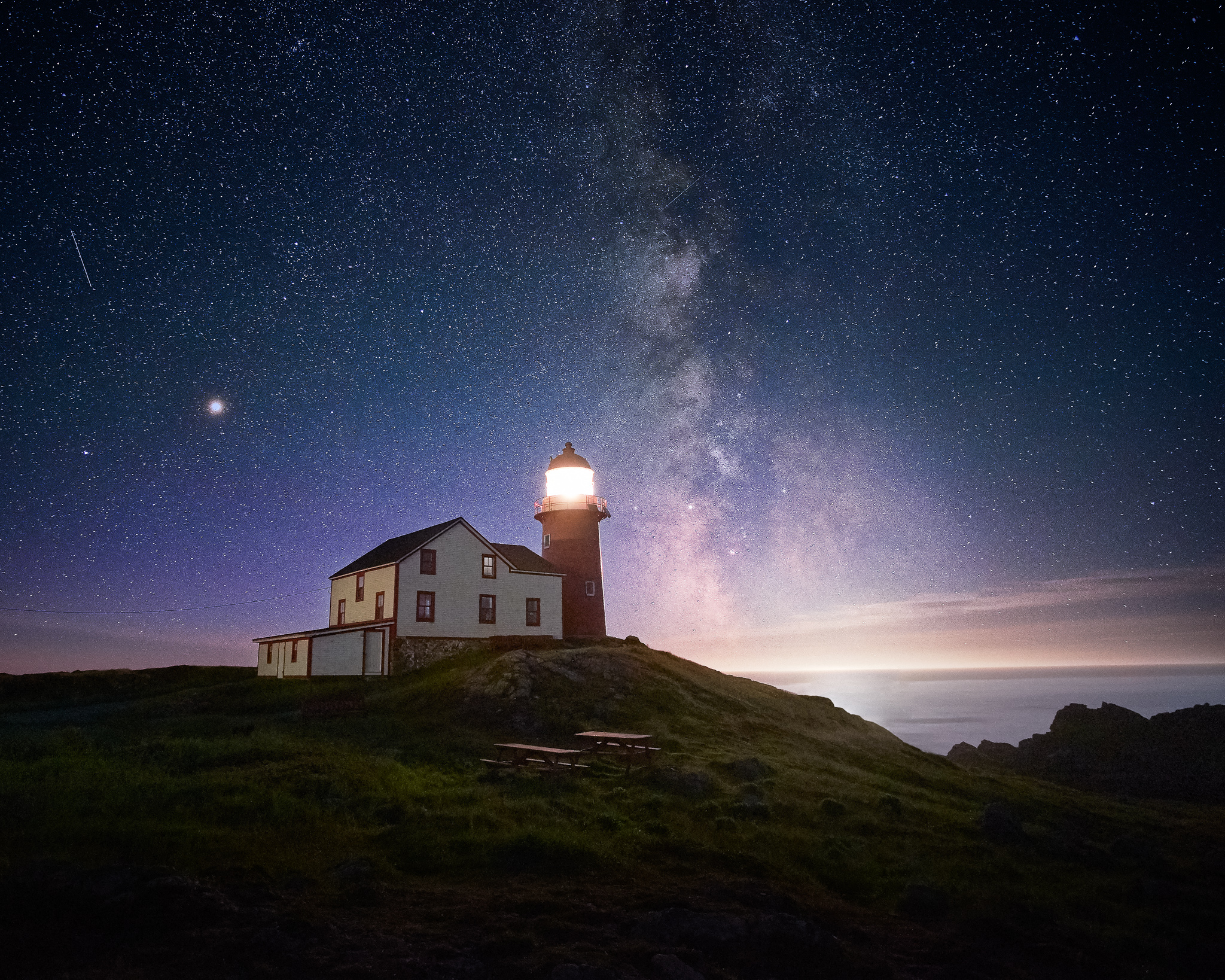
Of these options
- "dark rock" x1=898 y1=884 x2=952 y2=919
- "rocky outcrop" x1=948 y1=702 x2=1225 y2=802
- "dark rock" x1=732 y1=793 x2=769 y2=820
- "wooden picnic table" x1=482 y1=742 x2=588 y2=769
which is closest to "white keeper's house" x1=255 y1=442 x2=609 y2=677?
"wooden picnic table" x1=482 y1=742 x2=588 y2=769

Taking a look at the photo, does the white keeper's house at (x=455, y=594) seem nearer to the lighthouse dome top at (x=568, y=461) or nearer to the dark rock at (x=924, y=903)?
the lighthouse dome top at (x=568, y=461)

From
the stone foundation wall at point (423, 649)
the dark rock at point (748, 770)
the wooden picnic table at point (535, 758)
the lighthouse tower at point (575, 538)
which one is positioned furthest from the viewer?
the lighthouse tower at point (575, 538)

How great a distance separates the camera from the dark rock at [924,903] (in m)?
10.8

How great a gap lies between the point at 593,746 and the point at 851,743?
13.4 meters

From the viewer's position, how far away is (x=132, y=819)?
36.6 ft

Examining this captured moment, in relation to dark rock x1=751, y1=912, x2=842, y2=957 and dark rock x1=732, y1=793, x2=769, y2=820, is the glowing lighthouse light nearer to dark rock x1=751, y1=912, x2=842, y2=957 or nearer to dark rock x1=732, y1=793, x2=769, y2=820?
dark rock x1=732, y1=793, x2=769, y2=820

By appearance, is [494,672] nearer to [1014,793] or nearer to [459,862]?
[459,862]

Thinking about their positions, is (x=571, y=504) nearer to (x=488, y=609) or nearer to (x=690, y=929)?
(x=488, y=609)

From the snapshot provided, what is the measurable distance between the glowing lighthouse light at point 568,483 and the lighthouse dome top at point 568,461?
19 centimetres


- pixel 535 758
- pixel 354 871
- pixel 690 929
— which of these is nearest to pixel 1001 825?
pixel 535 758

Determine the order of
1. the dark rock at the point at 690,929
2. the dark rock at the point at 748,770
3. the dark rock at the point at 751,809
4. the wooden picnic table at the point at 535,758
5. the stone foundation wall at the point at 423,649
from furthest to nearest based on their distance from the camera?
the stone foundation wall at the point at 423,649 → the dark rock at the point at 748,770 → the wooden picnic table at the point at 535,758 → the dark rock at the point at 751,809 → the dark rock at the point at 690,929

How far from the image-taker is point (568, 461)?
1699 inches

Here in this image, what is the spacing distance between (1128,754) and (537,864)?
152 ft

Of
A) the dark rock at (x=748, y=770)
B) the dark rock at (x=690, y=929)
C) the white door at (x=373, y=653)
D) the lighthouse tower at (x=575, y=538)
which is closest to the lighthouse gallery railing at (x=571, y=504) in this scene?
the lighthouse tower at (x=575, y=538)
